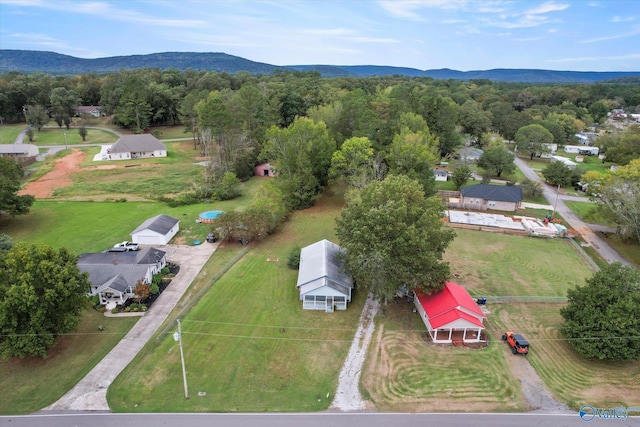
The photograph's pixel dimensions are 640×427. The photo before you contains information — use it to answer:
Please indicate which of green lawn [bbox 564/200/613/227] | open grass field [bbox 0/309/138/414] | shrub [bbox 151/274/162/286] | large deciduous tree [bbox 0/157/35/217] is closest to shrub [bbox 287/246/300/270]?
shrub [bbox 151/274/162/286]

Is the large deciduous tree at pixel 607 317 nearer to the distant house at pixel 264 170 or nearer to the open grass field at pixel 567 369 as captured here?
the open grass field at pixel 567 369

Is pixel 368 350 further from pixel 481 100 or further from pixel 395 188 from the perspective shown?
pixel 481 100

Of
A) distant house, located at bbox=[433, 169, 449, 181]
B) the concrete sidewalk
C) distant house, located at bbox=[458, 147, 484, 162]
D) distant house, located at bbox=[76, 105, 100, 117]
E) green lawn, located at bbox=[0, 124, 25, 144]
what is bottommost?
the concrete sidewalk

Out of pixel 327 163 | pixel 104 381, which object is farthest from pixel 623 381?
pixel 327 163

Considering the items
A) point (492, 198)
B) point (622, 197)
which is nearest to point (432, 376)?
point (622, 197)
